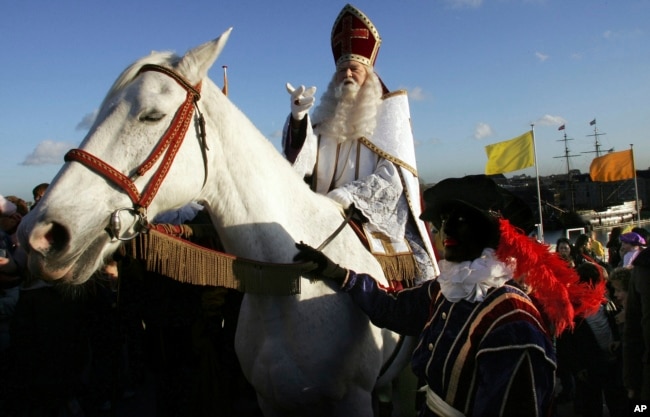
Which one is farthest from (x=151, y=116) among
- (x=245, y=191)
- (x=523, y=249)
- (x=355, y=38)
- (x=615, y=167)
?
(x=615, y=167)

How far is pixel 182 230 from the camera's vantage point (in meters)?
2.90

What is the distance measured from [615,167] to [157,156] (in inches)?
636

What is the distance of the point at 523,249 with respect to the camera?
191 cm

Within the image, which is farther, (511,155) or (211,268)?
(511,155)

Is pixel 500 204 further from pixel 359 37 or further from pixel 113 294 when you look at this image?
pixel 113 294

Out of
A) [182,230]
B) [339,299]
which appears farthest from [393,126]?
[182,230]

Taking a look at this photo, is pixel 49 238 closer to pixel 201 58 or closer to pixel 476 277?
pixel 201 58

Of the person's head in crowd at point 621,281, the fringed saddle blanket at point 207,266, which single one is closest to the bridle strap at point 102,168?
the fringed saddle blanket at point 207,266

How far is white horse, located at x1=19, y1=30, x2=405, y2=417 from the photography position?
187 centimetres

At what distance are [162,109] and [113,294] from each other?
12.9ft

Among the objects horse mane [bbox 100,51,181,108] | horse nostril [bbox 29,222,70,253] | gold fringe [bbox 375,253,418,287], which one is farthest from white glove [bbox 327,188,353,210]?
horse nostril [bbox 29,222,70,253]

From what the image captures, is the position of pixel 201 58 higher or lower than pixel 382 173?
higher

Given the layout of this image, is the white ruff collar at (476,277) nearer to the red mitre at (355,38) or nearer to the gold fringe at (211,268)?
the gold fringe at (211,268)

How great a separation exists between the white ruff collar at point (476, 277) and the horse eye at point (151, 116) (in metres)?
1.40
